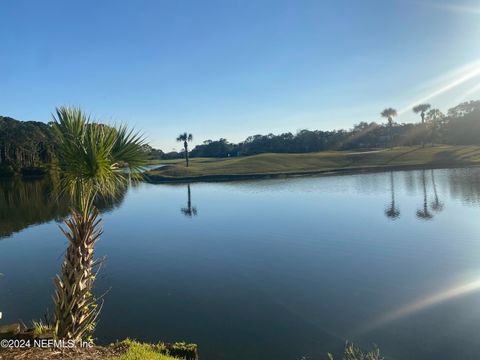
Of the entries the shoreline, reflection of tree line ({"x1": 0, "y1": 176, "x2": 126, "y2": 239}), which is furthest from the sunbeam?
the shoreline

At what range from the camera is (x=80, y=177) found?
765 cm

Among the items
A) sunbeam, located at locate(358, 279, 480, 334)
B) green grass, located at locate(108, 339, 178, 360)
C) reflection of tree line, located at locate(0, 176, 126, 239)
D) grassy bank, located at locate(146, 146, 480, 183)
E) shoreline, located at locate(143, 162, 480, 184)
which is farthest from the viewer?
grassy bank, located at locate(146, 146, 480, 183)

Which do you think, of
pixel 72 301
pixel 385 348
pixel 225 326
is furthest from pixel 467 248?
pixel 72 301

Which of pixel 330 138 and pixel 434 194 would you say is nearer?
pixel 434 194

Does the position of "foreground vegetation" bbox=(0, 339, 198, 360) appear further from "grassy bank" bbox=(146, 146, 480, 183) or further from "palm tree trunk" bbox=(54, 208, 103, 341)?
"grassy bank" bbox=(146, 146, 480, 183)

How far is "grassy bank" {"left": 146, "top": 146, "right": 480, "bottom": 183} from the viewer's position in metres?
78.1

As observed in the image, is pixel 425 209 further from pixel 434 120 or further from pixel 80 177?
pixel 434 120

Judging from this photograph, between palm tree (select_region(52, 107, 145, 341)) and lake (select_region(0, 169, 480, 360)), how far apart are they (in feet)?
13.6

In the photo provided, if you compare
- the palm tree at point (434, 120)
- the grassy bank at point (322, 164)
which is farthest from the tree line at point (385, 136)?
the grassy bank at point (322, 164)

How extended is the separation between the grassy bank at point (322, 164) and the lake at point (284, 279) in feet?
151

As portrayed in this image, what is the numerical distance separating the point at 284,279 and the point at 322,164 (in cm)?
7489

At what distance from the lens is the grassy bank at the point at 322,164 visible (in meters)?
78.1

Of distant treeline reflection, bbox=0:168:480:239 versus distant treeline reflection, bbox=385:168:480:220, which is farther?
distant treeline reflection, bbox=0:168:480:239

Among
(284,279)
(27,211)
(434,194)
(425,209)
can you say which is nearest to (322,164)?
(434,194)
